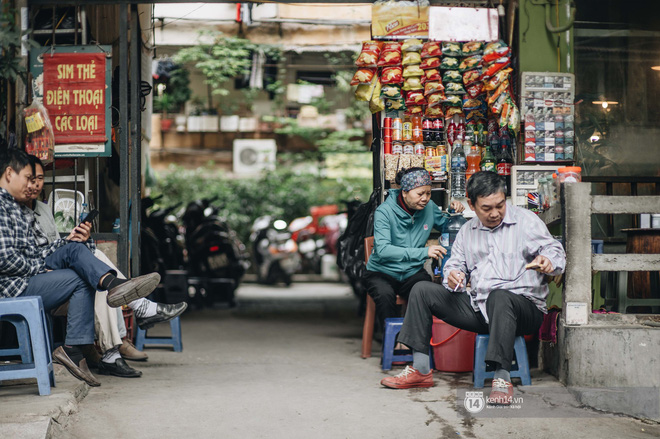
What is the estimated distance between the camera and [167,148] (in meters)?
18.4

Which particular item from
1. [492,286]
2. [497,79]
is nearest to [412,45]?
[497,79]

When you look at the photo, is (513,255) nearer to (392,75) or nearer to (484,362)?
(484,362)

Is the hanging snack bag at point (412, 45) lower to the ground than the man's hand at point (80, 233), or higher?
higher

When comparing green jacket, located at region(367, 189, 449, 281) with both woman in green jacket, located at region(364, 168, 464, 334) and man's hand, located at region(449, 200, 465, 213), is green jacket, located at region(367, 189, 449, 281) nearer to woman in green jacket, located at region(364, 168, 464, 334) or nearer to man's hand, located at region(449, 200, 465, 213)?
woman in green jacket, located at region(364, 168, 464, 334)

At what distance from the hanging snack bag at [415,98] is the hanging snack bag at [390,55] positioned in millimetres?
256

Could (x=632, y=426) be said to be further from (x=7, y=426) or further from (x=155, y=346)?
(x=155, y=346)

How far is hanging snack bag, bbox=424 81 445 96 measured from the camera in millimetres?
5402

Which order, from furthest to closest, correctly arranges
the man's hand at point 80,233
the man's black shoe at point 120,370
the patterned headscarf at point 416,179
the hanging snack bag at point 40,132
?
the hanging snack bag at point 40,132 < the patterned headscarf at point 416,179 < the man's black shoe at point 120,370 < the man's hand at point 80,233

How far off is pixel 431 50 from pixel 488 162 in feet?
3.17

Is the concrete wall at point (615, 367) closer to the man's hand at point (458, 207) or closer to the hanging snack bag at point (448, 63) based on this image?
the man's hand at point (458, 207)

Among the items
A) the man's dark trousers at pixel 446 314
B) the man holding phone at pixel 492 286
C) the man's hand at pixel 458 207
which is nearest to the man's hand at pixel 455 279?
the man holding phone at pixel 492 286

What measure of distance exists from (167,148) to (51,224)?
46.1 ft

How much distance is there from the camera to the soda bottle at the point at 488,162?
17.9 ft

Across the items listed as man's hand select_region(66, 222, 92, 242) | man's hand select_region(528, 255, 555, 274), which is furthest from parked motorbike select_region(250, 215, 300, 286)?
man's hand select_region(528, 255, 555, 274)
